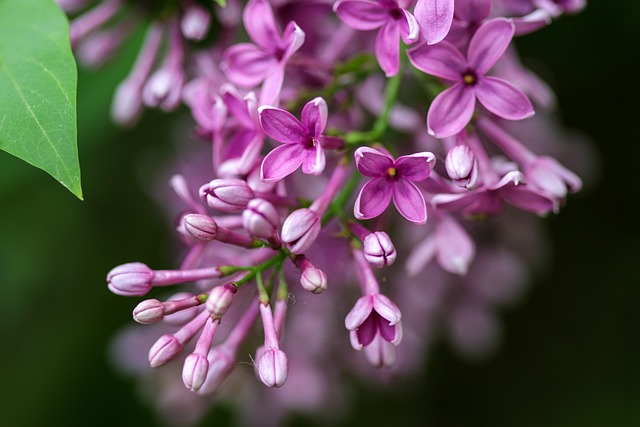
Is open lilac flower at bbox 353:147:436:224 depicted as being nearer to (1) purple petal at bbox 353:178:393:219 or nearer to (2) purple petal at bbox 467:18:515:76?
(1) purple petal at bbox 353:178:393:219

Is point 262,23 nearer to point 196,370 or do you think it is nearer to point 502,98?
point 502,98

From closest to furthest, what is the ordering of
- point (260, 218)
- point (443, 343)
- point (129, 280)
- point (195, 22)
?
point (260, 218), point (129, 280), point (195, 22), point (443, 343)

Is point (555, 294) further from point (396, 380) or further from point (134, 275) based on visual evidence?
point (134, 275)

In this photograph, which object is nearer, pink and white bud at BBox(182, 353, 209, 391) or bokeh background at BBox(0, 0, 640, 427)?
pink and white bud at BBox(182, 353, 209, 391)

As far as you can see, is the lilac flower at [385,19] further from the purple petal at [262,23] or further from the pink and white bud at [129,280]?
the pink and white bud at [129,280]

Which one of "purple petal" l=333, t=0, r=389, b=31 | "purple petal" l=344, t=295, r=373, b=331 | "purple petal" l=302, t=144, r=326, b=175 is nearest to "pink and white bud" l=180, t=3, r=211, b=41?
"purple petal" l=333, t=0, r=389, b=31

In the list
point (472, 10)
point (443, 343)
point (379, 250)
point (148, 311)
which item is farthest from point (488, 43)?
point (443, 343)
